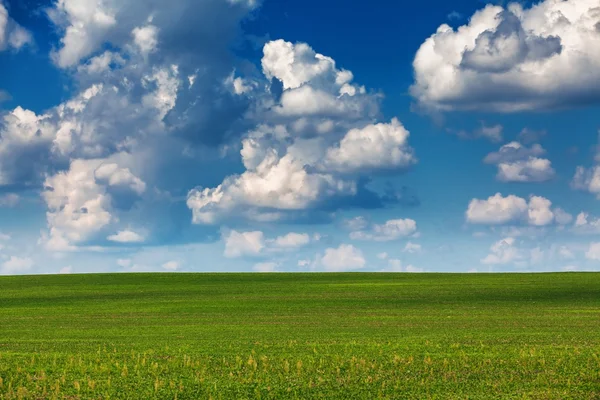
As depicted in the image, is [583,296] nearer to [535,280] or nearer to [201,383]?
[535,280]

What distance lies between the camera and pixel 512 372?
2506 centimetres

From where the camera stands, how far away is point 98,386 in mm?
23422

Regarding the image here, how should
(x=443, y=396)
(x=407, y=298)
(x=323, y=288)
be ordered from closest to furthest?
(x=443, y=396) → (x=407, y=298) → (x=323, y=288)

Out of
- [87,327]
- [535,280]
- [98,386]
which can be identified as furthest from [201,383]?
[535,280]

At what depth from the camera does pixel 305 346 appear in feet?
104

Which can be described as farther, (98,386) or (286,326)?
(286,326)

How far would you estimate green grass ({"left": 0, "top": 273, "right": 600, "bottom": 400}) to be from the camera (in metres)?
23.1

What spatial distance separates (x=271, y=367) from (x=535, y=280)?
69659mm

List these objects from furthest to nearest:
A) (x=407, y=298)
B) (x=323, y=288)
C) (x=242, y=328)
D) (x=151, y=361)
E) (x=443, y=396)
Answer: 1. (x=323, y=288)
2. (x=407, y=298)
3. (x=242, y=328)
4. (x=151, y=361)
5. (x=443, y=396)

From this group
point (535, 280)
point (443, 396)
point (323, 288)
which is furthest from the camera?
point (535, 280)

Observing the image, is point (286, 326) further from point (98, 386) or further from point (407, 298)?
point (407, 298)

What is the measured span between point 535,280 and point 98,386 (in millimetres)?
74279

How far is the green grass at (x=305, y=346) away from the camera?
2311 centimetres

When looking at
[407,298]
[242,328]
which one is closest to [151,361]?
[242,328]
